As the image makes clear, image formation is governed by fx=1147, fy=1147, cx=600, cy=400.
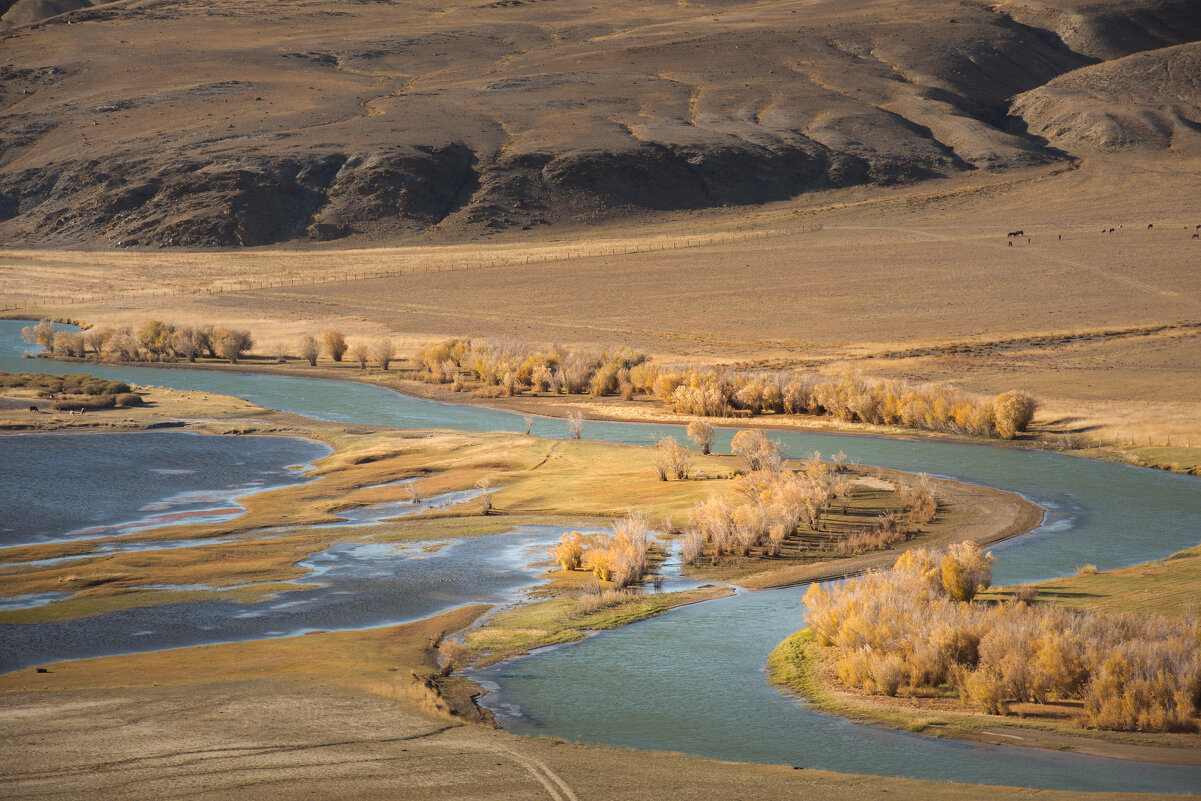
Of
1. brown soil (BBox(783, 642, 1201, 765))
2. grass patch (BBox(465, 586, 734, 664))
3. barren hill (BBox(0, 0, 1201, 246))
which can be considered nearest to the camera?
brown soil (BBox(783, 642, 1201, 765))

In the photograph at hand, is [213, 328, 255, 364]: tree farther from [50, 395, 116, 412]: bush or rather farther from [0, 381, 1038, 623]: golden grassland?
[0, 381, 1038, 623]: golden grassland

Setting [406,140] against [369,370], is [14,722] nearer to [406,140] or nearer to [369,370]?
[369,370]

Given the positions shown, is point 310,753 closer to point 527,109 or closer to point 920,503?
point 920,503

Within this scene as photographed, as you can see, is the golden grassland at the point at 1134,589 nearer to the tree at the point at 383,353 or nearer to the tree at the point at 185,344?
the tree at the point at 383,353

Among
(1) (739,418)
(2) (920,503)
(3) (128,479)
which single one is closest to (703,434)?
(1) (739,418)

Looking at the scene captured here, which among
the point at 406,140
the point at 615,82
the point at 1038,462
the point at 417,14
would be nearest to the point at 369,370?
the point at 1038,462

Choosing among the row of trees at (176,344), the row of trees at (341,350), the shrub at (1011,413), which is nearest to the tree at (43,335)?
the row of trees at (176,344)

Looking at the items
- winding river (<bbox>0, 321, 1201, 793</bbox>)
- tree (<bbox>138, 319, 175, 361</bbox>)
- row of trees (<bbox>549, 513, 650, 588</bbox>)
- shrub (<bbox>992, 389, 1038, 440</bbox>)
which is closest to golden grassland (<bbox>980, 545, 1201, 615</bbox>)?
winding river (<bbox>0, 321, 1201, 793</bbox>)
